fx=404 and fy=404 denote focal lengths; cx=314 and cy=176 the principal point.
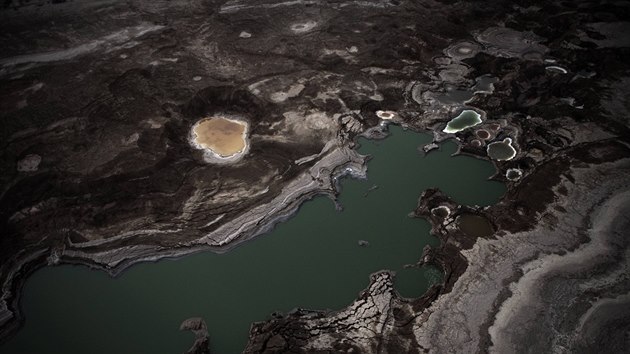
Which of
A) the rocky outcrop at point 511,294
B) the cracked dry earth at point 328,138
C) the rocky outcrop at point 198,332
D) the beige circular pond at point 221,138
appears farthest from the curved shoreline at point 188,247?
the rocky outcrop at point 511,294

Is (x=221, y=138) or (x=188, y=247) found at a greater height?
(x=221, y=138)

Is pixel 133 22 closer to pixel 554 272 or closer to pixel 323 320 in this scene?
pixel 323 320

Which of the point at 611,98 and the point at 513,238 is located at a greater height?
the point at 611,98

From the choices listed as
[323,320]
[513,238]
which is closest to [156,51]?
[323,320]

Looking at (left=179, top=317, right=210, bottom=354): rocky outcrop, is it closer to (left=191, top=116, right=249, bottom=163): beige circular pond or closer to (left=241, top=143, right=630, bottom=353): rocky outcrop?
(left=241, top=143, right=630, bottom=353): rocky outcrop

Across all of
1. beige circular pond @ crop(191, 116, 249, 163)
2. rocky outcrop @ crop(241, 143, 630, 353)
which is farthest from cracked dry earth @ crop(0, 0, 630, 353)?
beige circular pond @ crop(191, 116, 249, 163)

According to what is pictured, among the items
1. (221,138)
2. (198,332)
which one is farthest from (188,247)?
(221,138)

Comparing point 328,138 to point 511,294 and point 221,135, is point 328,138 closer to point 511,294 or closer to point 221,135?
point 221,135
